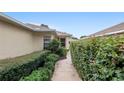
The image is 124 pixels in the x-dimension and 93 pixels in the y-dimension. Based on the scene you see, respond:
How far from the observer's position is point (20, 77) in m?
6.97

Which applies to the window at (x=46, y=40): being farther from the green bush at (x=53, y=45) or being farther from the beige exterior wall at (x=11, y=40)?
the beige exterior wall at (x=11, y=40)

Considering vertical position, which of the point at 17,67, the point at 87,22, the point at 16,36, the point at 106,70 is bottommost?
the point at 17,67

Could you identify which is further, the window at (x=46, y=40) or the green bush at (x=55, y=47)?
the window at (x=46, y=40)

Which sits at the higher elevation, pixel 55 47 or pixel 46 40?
pixel 46 40

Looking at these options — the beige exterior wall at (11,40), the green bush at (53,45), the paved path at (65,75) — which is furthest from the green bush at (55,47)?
the paved path at (65,75)

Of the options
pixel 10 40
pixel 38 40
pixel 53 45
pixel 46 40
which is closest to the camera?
pixel 10 40

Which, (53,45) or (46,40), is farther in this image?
(46,40)

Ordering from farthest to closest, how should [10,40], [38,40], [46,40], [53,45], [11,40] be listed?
[46,40] → [53,45] → [38,40] → [11,40] → [10,40]

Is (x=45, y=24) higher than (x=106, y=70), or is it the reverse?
(x=45, y=24)

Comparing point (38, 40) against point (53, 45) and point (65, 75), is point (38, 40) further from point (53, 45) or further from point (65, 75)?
point (65, 75)

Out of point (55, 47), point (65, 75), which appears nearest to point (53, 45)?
point (55, 47)
